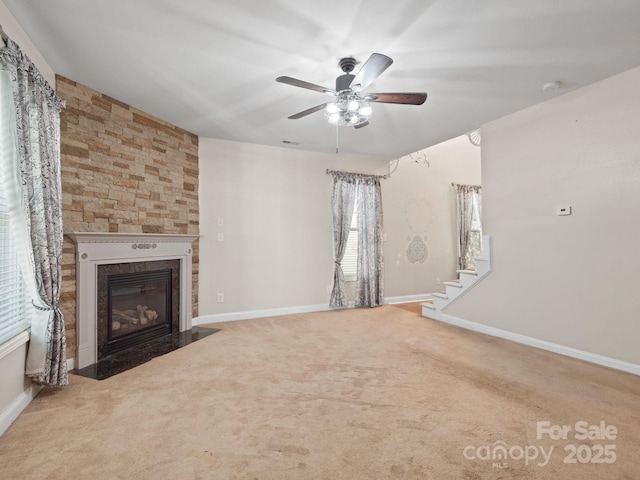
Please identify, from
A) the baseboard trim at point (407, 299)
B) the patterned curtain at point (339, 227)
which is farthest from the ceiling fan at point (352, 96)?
the baseboard trim at point (407, 299)

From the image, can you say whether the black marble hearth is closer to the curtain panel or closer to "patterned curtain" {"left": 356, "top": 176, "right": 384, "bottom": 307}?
the curtain panel

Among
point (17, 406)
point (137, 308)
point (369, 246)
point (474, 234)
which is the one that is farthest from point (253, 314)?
point (474, 234)

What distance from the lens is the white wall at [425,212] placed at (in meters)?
6.05

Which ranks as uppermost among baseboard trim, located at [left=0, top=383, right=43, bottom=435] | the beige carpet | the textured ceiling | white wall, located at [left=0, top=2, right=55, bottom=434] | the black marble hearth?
the textured ceiling

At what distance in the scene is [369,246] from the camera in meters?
5.66

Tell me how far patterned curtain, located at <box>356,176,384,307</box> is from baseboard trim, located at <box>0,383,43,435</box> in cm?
427

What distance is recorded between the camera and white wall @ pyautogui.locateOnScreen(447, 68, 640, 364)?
9.62ft

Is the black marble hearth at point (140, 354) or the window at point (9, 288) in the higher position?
the window at point (9, 288)

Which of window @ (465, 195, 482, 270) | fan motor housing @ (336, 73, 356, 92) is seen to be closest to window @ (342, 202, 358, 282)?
window @ (465, 195, 482, 270)

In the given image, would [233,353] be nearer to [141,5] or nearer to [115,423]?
[115,423]

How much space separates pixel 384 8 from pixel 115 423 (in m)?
3.25

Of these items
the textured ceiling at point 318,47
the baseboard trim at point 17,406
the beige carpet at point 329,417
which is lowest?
the beige carpet at point 329,417

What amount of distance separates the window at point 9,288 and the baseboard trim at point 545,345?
469 centimetres

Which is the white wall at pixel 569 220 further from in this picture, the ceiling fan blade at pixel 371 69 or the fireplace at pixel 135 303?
the fireplace at pixel 135 303
